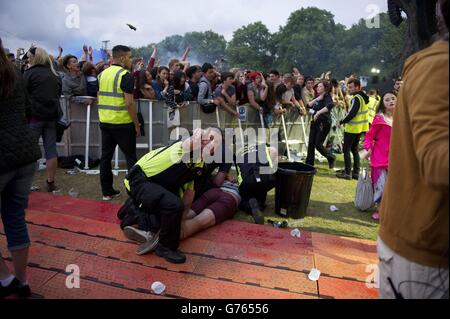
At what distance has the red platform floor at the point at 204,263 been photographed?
2.81 metres

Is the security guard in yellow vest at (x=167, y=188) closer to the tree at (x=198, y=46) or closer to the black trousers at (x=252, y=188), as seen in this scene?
the black trousers at (x=252, y=188)

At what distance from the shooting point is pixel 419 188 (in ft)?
3.85

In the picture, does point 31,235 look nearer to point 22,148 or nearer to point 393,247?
point 22,148

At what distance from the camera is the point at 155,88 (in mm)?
7184

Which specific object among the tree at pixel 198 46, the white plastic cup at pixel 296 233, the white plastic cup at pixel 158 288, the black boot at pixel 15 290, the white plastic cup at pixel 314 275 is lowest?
the white plastic cup at pixel 314 275

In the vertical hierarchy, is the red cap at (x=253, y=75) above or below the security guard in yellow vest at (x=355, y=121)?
above

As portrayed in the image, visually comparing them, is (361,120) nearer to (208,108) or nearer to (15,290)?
(208,108)

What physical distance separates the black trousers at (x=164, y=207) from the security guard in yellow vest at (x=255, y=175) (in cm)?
157

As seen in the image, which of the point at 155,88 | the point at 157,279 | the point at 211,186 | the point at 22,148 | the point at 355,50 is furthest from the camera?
the point at 355,50

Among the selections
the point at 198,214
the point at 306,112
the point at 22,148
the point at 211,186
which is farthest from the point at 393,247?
the point at 306,112

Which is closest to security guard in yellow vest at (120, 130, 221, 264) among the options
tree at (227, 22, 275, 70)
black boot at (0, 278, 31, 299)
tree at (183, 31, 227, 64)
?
black boot at (0, 278, 31, 299)

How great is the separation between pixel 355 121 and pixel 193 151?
444cm

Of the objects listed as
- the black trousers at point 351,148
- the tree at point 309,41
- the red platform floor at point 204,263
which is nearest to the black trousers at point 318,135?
the black trousers at point 351,148

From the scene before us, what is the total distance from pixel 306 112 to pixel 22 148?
7.72m
